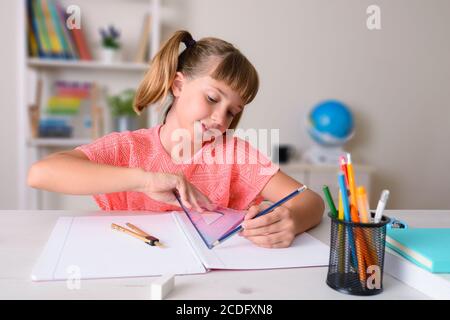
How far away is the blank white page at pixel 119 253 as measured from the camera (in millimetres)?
665

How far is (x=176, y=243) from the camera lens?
0.80 m

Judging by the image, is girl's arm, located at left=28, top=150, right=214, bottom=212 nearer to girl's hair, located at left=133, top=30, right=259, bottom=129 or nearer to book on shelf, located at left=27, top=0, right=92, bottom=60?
girl's hair, located at left=133, top=30, right=259, bottom=129

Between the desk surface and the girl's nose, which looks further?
the girl's nose

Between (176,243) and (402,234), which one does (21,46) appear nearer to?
(176,243)

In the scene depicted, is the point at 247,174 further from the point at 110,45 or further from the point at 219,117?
the point at 110,45

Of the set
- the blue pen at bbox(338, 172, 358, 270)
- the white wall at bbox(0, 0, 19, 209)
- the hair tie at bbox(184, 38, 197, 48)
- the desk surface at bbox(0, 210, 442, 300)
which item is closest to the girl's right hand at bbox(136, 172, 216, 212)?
the desk surface at bbox(0, 210, 442, 300)

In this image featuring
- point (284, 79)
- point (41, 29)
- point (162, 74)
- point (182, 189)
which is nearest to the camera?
point (182, 189)

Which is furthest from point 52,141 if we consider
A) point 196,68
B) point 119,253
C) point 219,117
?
point 119,253

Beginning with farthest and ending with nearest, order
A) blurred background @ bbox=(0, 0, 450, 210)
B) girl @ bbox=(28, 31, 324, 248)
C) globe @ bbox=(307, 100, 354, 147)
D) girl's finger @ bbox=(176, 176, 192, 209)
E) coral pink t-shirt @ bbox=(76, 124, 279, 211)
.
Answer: globe @ bbox=(307, 100, 354, 147), blurred background @ bbox=(0, 0, 450, 210), coral pink t-shirt @ bbox=(76, 124, 279, 211), girl @ bbox=(28, 31, 324, 248), girl's finger @ bbox=(176, 176, 192, 209)

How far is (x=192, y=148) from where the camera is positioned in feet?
4.27

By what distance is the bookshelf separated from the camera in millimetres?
2633

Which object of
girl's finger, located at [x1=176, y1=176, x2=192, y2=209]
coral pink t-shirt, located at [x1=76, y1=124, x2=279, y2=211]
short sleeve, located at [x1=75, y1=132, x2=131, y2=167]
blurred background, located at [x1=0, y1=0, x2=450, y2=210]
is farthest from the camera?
blurred background, located at [x1=0, y1=0, x2=450, y2=210]

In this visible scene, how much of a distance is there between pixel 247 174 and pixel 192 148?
16 cm

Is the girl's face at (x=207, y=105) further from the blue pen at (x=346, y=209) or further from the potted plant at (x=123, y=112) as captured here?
the potted plant at (x=123, y=112)
